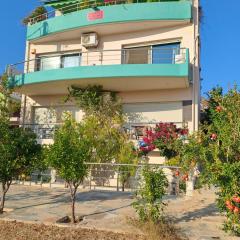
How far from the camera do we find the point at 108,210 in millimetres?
10641

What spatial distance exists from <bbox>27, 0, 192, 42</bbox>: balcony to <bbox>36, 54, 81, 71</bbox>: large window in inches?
41.2

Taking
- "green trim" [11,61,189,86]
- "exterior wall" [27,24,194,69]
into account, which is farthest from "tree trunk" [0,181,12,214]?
"exterior wall" [27,24,194,69]

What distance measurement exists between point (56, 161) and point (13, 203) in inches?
123

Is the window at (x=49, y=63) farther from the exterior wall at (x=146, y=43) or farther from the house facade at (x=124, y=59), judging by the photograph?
the exterior wall at (x=146, y=43)

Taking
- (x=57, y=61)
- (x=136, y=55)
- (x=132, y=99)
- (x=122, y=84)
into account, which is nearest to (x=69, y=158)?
(x=122, y=84)

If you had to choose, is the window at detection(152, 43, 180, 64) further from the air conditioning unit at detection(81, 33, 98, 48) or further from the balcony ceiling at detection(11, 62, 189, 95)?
the air conditioning unit at detection(81, 33, 98, 48)

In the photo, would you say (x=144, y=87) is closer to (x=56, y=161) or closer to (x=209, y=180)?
(x=56, y=161)

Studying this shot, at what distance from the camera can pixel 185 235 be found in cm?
810

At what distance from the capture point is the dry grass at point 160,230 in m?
7.71

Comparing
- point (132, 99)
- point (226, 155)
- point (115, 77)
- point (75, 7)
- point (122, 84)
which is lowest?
point (226, 155)

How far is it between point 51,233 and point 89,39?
43.2 ft

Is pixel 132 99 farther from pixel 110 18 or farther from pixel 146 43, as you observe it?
pixel 110 18

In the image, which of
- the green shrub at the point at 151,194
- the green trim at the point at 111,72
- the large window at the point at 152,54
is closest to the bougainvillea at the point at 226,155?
the green shrub at the point at 151,194

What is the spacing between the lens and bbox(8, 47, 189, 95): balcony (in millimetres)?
16969
